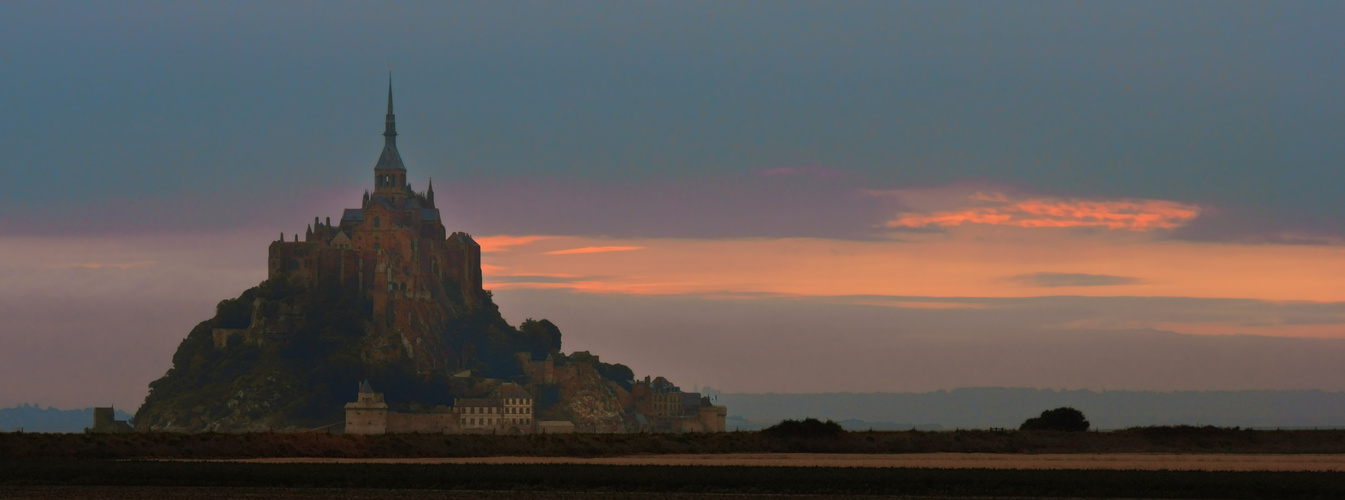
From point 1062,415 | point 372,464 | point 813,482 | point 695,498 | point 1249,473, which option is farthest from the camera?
point 1062,415

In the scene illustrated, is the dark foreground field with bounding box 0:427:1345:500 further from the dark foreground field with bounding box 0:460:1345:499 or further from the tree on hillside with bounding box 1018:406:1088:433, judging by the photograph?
the tree on hillside with bounding box 1018:406:1088:433

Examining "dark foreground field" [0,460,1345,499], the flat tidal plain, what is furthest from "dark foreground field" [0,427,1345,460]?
"dark foreground field" [0,460,1345,499]

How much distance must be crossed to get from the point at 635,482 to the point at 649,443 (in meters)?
19.0

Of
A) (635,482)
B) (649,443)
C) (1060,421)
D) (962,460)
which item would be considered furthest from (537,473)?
(1060,421)

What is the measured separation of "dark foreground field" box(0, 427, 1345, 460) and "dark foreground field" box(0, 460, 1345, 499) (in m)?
8.09

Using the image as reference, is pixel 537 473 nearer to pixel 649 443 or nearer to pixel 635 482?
pixel 635 482

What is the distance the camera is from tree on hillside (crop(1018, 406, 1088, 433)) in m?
83.0

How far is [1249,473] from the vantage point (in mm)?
53438

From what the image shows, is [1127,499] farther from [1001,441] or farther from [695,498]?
[1001,441]

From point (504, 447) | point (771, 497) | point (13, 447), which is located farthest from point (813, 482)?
point (13, 447)

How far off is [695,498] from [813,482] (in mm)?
4880

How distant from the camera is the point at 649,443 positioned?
69312mm

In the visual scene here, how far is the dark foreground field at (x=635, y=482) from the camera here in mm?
48062

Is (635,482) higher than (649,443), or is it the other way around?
(649,443)
